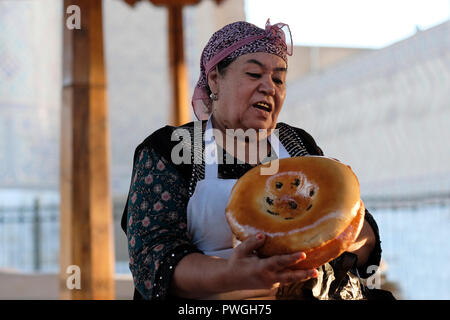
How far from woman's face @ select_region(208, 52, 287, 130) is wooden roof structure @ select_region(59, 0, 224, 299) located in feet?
5.87

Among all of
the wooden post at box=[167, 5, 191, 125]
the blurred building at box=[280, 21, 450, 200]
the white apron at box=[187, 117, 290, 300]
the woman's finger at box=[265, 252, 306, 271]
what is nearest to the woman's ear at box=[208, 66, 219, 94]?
the white apron at box=[187, 117, 290, 300]

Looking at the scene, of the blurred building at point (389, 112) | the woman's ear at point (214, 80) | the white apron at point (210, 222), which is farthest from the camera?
the blurred building at point (389, 112)

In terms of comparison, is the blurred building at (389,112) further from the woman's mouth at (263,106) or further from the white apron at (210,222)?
the white apron at (210,222)

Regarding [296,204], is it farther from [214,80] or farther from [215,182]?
[214,80]

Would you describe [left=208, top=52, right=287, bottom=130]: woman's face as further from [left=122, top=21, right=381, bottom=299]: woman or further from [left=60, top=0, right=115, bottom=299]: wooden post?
[left=60, top=0, right=115, bottom=299]: wooden post

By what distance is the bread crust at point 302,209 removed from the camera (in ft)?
3.61

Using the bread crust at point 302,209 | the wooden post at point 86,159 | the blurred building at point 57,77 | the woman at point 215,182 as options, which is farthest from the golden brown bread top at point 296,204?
the blurred building at point 57,77

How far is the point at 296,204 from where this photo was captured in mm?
1201

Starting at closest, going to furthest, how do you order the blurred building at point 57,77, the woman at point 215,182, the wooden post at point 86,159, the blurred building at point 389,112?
the woman at point 215,182 → the wooden post at point 86,159 → the blurred building at point 389,112 → the blurred building at point 57,77

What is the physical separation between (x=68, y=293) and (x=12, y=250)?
5.86 metres

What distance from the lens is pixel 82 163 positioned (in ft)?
10.3

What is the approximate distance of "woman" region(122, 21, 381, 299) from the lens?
1.25m

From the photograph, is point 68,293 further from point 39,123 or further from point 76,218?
point 39,123

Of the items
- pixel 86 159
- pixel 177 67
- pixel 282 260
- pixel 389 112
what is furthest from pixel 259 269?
pixel 389 112
